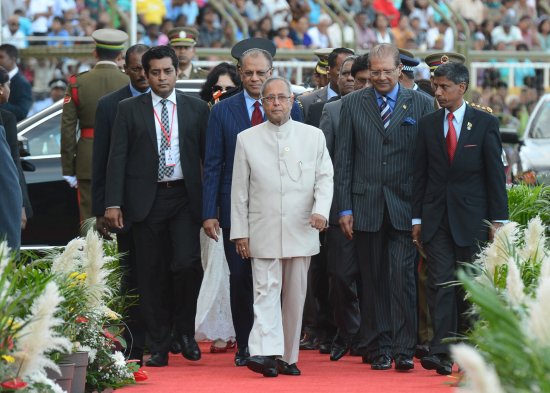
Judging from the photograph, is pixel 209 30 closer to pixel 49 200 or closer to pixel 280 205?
pixel 49 200

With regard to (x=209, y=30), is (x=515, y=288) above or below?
below

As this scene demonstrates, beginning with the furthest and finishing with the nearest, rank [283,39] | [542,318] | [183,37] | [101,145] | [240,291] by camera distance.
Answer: [283,39] → [183,37] → [101,145] → [240,291] → [542,318]

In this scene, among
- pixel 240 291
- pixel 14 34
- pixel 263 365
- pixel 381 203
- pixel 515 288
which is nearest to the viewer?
pixel 515 288

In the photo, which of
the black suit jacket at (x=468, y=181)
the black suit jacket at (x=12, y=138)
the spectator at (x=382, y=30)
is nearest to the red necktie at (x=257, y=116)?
the black suit jacket at (x=468, y=181)

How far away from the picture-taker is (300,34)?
76.9ft

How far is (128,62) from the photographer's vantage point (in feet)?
39.7

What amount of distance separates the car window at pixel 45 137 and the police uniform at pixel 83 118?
4.66 feet

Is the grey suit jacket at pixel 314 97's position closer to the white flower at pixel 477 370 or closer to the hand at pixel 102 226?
the hand at pixel 102 226

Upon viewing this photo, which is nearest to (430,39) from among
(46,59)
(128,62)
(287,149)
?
(46,59)

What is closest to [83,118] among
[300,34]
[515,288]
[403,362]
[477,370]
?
[403,362]

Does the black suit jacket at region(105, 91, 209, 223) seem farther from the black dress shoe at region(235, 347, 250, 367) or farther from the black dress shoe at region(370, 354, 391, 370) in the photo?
the black dress shoe at region(370, 354, 391, 370)

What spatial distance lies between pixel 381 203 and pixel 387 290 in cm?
64

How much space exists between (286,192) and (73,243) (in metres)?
2.02

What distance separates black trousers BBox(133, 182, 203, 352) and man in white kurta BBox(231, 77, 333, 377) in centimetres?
67
